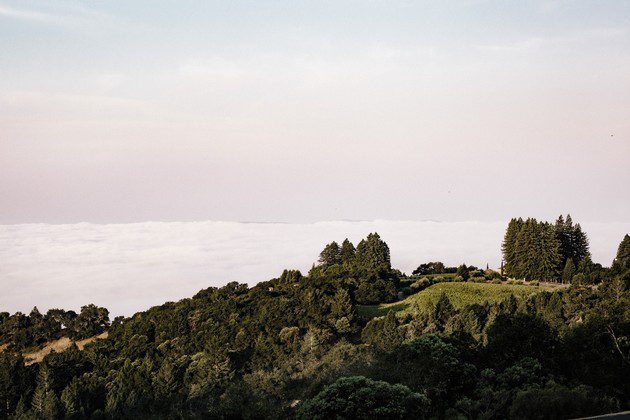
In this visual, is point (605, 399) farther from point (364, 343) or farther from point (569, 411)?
point (364, 343)

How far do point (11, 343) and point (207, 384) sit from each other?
217 ft

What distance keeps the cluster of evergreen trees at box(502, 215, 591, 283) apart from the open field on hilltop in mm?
4488

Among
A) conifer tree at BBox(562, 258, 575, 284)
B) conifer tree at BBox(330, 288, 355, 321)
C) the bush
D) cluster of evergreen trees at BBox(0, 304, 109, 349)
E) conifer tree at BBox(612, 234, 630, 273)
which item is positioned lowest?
cluster of evergreen trees at BBox(0, 304, 109, 349)

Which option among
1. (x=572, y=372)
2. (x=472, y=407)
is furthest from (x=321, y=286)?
(x=472, y=407)

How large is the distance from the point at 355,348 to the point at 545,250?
4622 cm

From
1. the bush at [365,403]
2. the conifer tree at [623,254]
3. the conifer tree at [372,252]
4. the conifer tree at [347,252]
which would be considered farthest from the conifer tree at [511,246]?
the bush at [365,403]

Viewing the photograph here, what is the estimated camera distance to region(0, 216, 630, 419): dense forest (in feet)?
106

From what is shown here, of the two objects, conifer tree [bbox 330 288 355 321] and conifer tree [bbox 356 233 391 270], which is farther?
conifer tree [bbox 356 233 391 270]

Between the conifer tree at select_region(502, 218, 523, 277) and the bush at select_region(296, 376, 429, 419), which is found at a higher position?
the conifer tree at select_region(502, 218, 523, 277)

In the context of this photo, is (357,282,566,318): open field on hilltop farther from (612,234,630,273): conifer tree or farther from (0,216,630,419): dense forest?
(612,234,630,273): conifer tree

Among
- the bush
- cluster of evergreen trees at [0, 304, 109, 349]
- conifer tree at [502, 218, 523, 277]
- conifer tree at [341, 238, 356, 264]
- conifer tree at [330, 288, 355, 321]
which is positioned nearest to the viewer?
the bush

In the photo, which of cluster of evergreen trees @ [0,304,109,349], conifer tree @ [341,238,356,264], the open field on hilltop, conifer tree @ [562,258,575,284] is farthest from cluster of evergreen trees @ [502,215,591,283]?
cluster of evergreen trees @ [0,304,109,349]

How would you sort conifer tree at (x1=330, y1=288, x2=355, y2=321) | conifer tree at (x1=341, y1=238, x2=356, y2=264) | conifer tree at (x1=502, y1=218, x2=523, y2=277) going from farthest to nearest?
conifer tree at (x1=341, y1=238, x2=356, y2=264) < conifer tree at (x1=502, y1=218, x2=523, y2=277) < conifer tree at (x1=330, y1=288, x2=355, y2=321)

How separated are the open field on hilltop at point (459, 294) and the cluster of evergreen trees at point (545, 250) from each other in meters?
4.49
